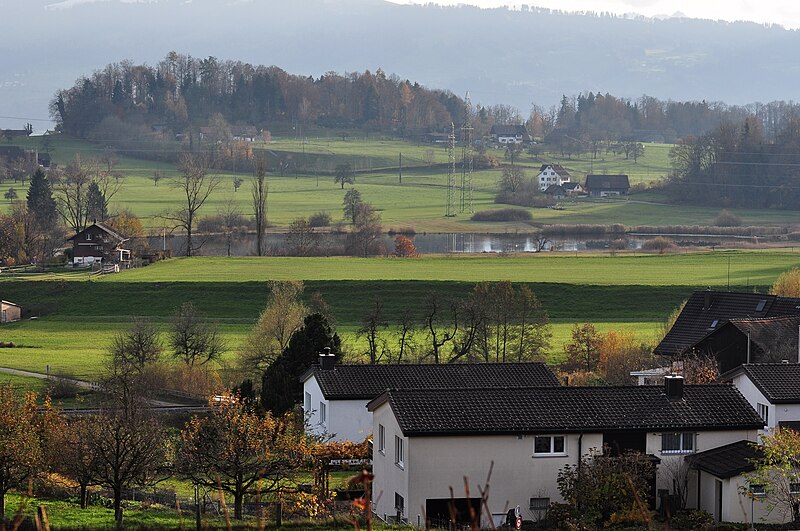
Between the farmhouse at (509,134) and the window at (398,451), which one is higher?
the farmhouse at (509,134)

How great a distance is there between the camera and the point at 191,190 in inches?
3866

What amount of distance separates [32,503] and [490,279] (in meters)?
45.1

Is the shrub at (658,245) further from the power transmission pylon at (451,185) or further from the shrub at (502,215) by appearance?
the power transmission pylon at (451,185)

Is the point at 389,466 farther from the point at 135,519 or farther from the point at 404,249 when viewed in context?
the point at 404,249

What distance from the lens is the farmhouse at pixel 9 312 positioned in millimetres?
61219

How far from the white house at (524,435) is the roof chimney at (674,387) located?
0.02m

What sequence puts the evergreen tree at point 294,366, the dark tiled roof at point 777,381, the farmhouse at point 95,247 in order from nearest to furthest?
the dark tiled roof at point 777,381 → the evergreen tree at point 294,366 → the farmhouse at point 95,247

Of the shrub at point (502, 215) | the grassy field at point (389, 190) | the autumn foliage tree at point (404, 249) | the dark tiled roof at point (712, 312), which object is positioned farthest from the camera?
the grassy field at point (389, 190)

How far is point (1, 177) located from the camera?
129 metres

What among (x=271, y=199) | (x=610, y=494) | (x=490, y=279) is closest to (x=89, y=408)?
(x=610, y=494)

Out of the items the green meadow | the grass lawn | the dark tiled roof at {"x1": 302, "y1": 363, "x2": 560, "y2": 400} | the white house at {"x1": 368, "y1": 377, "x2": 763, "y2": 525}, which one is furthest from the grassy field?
the grass lawn

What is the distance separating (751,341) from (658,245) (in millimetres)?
51364

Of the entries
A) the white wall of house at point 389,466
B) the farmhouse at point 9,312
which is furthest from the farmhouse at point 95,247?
the white wall of house at point 389,466

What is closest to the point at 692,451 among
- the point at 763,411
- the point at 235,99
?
the point at 763,411
